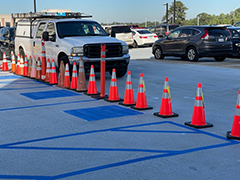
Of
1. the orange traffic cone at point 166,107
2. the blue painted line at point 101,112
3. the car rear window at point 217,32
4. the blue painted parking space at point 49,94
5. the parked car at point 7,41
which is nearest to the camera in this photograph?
the orange traffic cone at point 166,107

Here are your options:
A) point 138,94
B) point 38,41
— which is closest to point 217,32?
point 38,41

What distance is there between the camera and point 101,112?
8250 mm

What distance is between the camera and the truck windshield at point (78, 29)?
1370cm

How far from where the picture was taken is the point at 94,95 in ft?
33.3

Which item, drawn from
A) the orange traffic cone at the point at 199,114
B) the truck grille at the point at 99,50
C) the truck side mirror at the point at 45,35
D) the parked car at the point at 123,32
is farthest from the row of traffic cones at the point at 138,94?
the parked car at the point at 123,32

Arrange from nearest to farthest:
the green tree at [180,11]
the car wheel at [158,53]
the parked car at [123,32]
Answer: the car wheel at [158,53]
the parked car at [123,32]
the green tree at [180,11]

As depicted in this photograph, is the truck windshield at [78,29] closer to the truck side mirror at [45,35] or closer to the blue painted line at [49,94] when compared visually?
the truck side mirror at [45,35]

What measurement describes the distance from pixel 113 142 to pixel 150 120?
5.33 feet

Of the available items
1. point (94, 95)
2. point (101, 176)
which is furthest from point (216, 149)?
point (94, 95)

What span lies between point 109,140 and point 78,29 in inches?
327

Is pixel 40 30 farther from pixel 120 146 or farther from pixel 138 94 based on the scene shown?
pixel 120 146

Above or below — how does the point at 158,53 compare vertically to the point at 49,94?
above

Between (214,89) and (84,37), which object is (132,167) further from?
(84,37)

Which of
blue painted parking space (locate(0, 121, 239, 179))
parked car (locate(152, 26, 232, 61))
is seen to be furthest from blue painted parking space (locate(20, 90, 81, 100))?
parked car (locate(152, 26, 232, 61))
